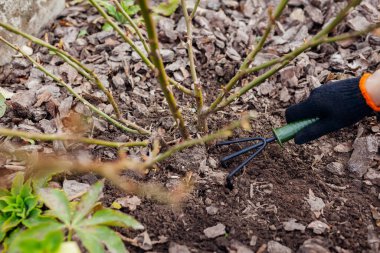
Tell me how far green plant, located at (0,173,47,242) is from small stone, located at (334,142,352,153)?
1140 mm

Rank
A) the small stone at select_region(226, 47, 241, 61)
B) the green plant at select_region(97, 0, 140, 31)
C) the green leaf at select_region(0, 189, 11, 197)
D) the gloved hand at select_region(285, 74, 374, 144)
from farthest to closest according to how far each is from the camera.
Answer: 1. the green plant at select_region(97, 0, 140, 31)
2. the small stone at select_region(226, 47, 241, 61)
3. the gloved hand at select_region(285, 74, 374, 144)
4. the green leaf at select_region(0, 189, 11, 197)

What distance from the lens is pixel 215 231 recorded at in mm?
1469

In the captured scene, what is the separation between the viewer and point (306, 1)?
2.45m

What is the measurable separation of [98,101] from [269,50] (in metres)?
0.89

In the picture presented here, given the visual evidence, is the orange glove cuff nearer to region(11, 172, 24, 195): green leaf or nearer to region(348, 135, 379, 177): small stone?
region(348, 135, 379, 177): small stone

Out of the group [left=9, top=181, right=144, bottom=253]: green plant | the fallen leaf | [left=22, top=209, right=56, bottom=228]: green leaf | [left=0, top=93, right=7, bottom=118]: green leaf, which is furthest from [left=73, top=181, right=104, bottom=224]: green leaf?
[left=0, top=93, right=7, bottom=118]: green leaf

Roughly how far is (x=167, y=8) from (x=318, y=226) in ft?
4.76

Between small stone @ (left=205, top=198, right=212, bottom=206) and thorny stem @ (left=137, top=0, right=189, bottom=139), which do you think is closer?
thorny stem @ (left=137, top=0, right=189, bottom=139)

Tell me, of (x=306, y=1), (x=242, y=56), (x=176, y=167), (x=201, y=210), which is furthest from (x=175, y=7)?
(x=201, y=210)

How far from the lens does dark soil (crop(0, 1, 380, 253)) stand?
1.47 metres

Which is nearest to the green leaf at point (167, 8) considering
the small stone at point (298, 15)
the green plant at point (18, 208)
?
the small stone at point (298, 15)

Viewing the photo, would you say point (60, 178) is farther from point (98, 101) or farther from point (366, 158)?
point (366, 158)

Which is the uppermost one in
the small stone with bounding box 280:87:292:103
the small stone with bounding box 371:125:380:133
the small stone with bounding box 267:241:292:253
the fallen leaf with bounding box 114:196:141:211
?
the small stone with bounding box 280:87:292:103

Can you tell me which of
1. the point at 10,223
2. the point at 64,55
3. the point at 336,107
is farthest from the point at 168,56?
the point at 10,223
